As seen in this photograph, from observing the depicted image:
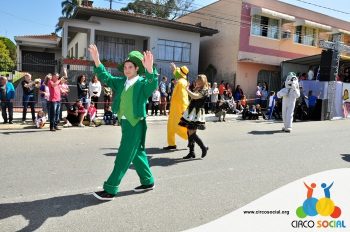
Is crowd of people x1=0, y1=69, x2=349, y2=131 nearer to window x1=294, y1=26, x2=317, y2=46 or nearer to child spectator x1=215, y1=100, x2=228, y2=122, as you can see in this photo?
child spectator x1=215, y1=100, x2=228, y2=122

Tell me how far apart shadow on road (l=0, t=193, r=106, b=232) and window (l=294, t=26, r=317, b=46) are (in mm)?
24093

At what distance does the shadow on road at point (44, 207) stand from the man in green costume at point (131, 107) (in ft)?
0.77

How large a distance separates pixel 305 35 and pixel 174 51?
10.5 m

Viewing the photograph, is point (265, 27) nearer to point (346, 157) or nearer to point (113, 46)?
point (113, 46)

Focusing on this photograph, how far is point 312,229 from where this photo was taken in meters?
3.60

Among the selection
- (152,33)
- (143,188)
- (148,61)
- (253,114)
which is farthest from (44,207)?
(152,33)

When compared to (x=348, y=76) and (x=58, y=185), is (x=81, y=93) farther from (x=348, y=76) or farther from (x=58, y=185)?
(x=348, y=76)

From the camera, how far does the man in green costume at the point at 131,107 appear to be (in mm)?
4637

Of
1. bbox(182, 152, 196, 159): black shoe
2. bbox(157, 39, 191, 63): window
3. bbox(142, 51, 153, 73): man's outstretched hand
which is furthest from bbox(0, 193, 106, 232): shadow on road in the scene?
bbox(157, 39, 191, 63): window

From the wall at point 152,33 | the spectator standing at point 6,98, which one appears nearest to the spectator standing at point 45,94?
the spectator standing at point 6,98

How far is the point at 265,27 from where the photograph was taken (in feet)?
79.1

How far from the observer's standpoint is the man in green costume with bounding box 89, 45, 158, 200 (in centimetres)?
464

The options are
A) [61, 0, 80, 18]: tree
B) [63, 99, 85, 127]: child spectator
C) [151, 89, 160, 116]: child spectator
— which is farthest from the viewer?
[61, 0, 80, 18]: tree

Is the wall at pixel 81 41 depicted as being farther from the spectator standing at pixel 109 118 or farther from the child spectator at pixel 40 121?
the child spectator at pixel 40 121
